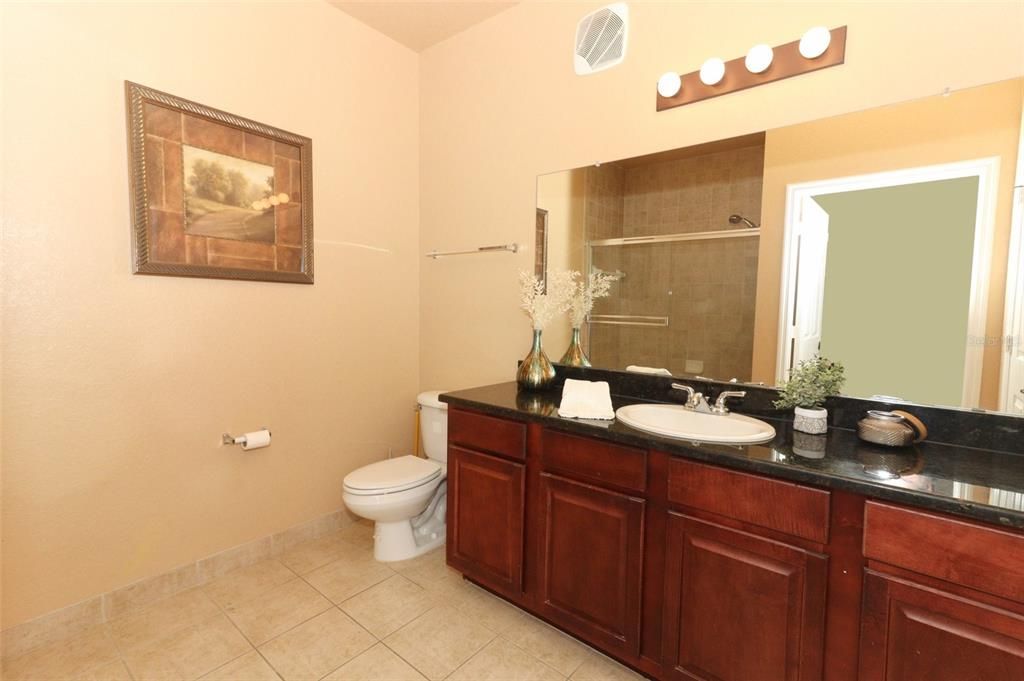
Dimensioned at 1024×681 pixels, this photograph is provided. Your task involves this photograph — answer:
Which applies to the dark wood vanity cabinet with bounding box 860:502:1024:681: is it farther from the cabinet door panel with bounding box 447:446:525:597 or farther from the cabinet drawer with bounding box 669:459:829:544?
the cabinet door panel with bounding box 447:446:525:597

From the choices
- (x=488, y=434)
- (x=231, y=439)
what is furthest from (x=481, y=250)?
(x=231, y=439)

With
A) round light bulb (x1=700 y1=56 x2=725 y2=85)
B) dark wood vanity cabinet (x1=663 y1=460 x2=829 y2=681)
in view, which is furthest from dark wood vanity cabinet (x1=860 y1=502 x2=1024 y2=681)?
round light bulb (x1=700 y1=56 x2=725 y2=85)

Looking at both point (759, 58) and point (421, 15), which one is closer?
point (759, 58)

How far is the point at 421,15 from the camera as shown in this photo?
2482 mm

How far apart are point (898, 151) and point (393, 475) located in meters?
2.31

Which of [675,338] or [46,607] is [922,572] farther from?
[46,607]

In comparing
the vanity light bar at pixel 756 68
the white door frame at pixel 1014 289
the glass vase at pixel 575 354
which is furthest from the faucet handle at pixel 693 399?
the vanity light bar at pixel 756 68

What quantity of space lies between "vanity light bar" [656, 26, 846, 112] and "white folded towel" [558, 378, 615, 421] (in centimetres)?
118

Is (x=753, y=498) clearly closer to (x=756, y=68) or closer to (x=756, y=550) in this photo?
(x=756, y=550)

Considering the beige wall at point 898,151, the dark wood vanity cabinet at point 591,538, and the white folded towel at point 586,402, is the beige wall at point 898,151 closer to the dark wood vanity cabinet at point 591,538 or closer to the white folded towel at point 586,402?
the white folded towel at point 586,402

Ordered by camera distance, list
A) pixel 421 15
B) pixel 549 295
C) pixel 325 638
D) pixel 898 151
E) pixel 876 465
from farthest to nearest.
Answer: pixel 421 15 → pixel 549 295 → pixel 325 638 → pixel 898 151 → pixel 876 465

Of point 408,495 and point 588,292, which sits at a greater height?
point 588,292

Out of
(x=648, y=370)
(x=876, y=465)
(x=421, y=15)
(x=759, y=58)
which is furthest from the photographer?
(x=421, y=15)

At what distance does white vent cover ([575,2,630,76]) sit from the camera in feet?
6.64
